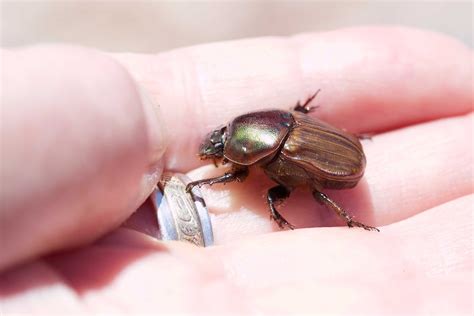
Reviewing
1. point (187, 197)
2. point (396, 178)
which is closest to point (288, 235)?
point (187, 197)

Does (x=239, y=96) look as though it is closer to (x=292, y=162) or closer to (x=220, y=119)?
(x=220, y=119)

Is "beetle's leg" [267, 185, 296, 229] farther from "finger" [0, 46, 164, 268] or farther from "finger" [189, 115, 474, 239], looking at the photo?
"finger" [0, 46, 164, 268]

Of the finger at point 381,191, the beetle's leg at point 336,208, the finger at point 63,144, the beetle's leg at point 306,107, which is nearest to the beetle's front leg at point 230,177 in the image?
the finger at point 381,191

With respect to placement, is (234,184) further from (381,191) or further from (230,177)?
(381,191)

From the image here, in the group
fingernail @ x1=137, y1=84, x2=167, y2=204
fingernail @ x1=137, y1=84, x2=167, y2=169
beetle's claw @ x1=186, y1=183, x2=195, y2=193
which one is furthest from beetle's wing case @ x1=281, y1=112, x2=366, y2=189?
fingernail @ x1=137, y1=84, x2=167, y2=169

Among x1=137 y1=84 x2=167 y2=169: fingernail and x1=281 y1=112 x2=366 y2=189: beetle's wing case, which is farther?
x1=281 y1=112 x2=366 y2=189: beetle's wing case

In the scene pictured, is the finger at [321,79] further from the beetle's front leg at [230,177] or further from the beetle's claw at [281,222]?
the beetle's claw at [281,222]
